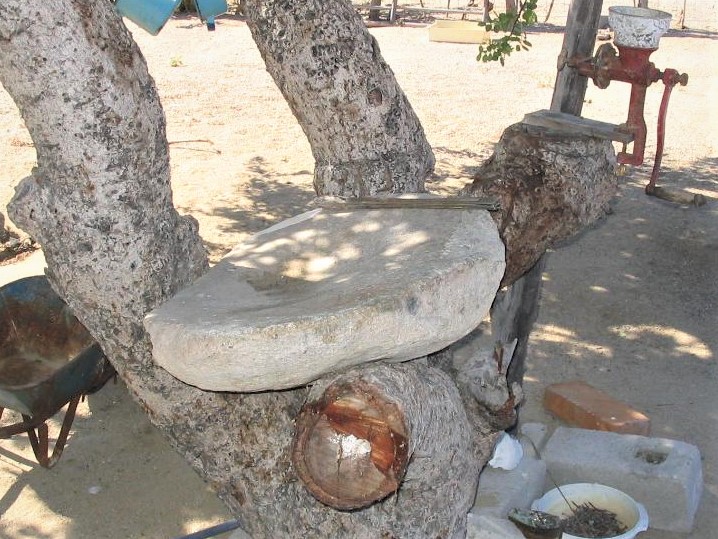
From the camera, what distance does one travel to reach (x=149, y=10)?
2914mm

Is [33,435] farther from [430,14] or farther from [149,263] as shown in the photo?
[430,14]

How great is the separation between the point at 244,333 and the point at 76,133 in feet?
2.09

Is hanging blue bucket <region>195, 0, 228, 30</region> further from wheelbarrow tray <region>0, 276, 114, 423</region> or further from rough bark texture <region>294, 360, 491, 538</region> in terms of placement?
wheelbarrow tray <region>0, 276, 114, 423</region>

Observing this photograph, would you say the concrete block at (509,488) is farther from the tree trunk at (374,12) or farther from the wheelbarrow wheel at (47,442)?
the tree trunk at (374,12)

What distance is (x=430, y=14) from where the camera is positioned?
16359 mm

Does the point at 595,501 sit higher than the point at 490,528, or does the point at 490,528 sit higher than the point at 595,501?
the point at 490,528

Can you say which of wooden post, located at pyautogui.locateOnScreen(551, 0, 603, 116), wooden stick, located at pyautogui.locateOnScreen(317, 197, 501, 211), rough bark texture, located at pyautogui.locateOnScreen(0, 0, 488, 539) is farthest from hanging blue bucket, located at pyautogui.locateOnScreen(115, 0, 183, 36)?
wooden post, located at pyautogui.locateOnScreen(551, 0, 603, 116)

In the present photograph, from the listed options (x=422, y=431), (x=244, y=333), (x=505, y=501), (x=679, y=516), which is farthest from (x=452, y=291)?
(x=679, y=516)

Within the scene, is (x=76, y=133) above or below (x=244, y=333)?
above

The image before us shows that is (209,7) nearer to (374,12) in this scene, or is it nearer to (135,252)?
(135,252)

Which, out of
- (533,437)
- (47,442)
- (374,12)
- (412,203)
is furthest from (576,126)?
(374,12)

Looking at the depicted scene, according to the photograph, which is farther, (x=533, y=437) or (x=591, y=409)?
(x=591, y=409)

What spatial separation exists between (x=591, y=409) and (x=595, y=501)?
94cm

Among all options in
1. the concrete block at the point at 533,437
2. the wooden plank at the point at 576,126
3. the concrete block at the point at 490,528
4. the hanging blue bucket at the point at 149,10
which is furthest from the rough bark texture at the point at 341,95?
the concrete block at the point at 533,437
